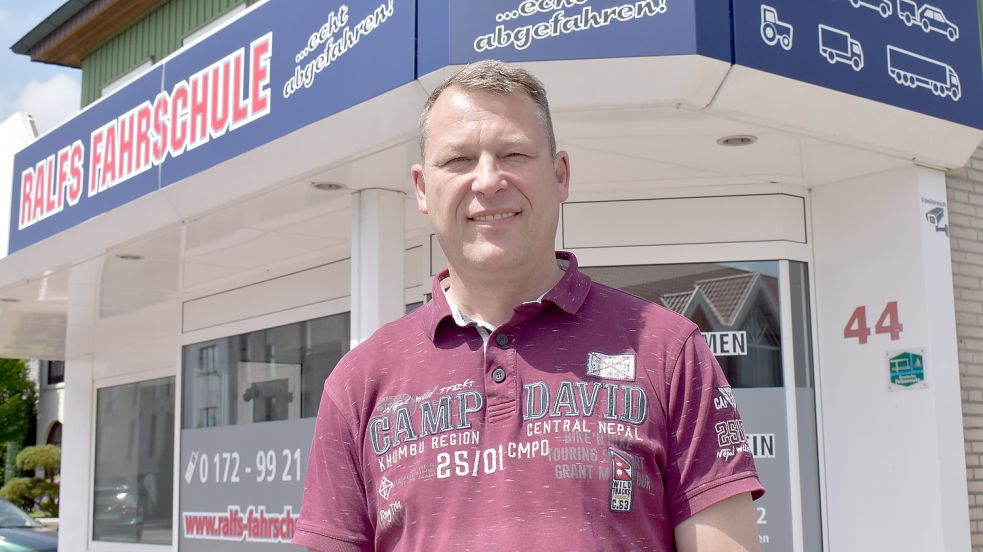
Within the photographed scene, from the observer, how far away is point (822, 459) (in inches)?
251

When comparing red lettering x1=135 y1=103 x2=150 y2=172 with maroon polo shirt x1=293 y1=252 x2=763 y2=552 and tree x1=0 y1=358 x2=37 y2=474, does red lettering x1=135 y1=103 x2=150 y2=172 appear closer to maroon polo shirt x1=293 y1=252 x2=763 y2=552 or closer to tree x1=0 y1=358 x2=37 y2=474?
maroon polo shirt x1=293 y1=252 x2=763 y2=552

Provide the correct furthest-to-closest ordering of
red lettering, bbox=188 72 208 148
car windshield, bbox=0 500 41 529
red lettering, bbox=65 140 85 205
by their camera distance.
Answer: car windshield, bbox=0 500 41 529, red lettering, bbox=65 140 85 205, red lettering, bbox=188 72 208 148

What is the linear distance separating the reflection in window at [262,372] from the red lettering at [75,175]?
1.95 meters

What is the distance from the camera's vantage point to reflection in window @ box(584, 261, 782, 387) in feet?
21.1

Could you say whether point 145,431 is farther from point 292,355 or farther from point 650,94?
point 650,94

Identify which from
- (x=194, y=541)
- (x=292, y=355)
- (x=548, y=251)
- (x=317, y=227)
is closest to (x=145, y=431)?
(x=194, y=541)

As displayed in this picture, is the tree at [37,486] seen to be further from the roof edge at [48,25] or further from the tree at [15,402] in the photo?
the roof edge at [48,25]

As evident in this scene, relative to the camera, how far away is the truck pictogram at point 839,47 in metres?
5.07

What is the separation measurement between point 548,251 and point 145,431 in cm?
1023

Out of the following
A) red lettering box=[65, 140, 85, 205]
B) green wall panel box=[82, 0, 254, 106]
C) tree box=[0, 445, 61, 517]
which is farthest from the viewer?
A: tree box=[0, 445, 61, 517]

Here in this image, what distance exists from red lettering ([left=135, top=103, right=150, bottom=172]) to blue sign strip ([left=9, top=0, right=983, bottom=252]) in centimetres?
2

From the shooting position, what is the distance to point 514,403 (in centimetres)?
192

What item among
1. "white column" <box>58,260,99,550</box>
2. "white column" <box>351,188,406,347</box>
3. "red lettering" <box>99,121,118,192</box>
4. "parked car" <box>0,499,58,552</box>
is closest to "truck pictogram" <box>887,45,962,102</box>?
"white column" <box>351,188,406,347</box>

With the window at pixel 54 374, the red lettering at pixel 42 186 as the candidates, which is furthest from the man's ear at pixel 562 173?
the window at pixel 54 374
